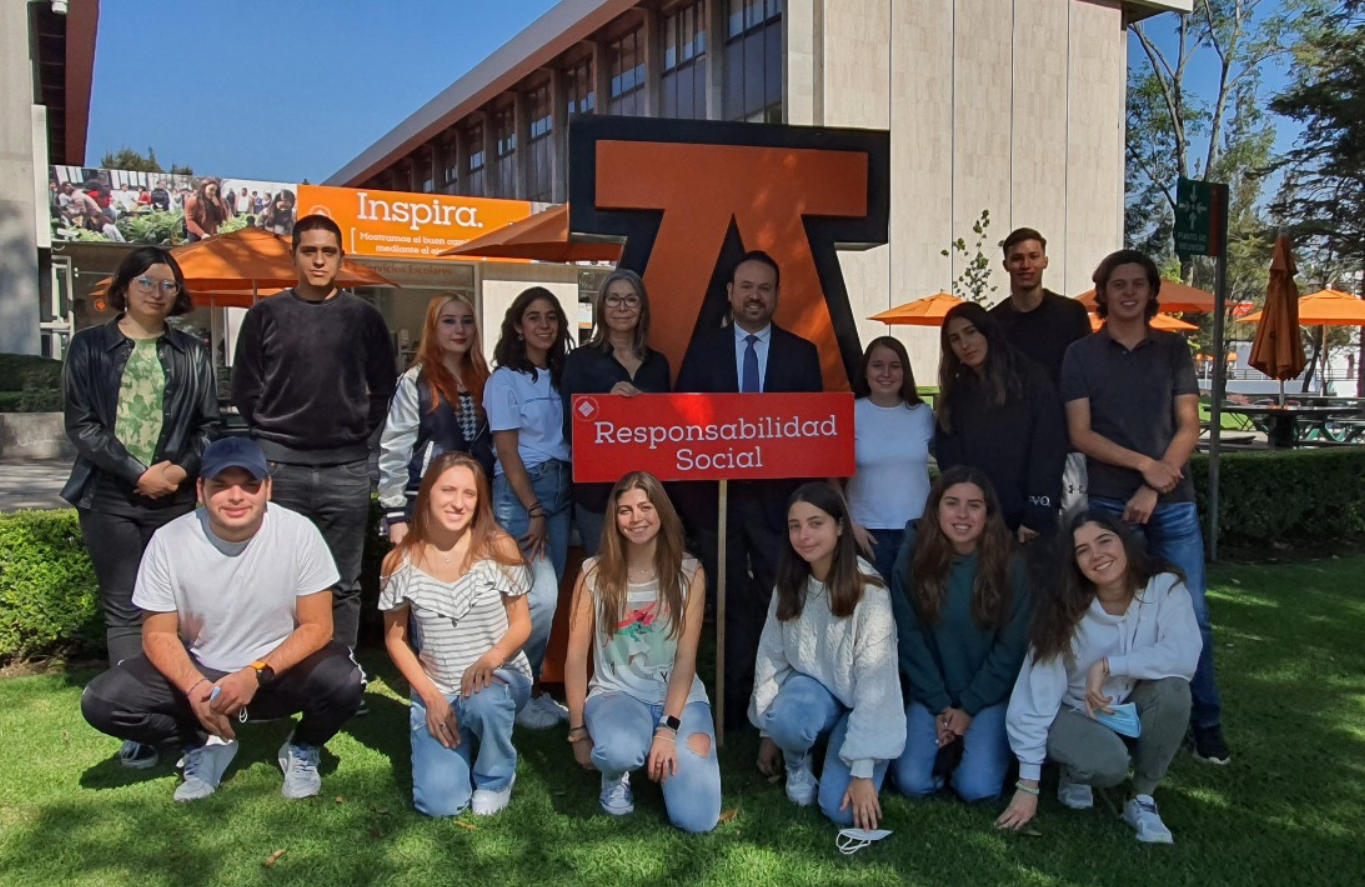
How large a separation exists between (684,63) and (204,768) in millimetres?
24701

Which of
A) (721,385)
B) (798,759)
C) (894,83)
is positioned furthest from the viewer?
(894,83)

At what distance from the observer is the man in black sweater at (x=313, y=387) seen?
4.08 m

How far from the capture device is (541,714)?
441 cm

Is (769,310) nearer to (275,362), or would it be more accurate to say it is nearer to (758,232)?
(758,232)

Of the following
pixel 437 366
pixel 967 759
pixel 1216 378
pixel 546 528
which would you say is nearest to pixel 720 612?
pixel 546 528

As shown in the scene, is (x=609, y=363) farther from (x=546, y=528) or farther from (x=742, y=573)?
(x=742, y=573)

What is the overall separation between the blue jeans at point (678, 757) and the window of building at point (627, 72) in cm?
2577

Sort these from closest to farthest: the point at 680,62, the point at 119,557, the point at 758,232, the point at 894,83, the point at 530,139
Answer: the point at 119,557 → the point at 758,232 → the point at 894,83 → the point at 680,62 → the point at 530,139

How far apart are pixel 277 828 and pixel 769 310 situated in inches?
106

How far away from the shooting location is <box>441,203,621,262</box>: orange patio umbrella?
7516 mm

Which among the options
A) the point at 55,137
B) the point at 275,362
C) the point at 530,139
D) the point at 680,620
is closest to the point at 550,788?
the point at 680,620

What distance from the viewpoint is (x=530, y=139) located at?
111 ft

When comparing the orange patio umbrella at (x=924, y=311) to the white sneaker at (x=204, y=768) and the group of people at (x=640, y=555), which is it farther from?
the white sneaker at (x=204, y=768)

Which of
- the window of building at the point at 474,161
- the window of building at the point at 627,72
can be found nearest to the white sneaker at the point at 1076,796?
the window of building at the point at 627,72
